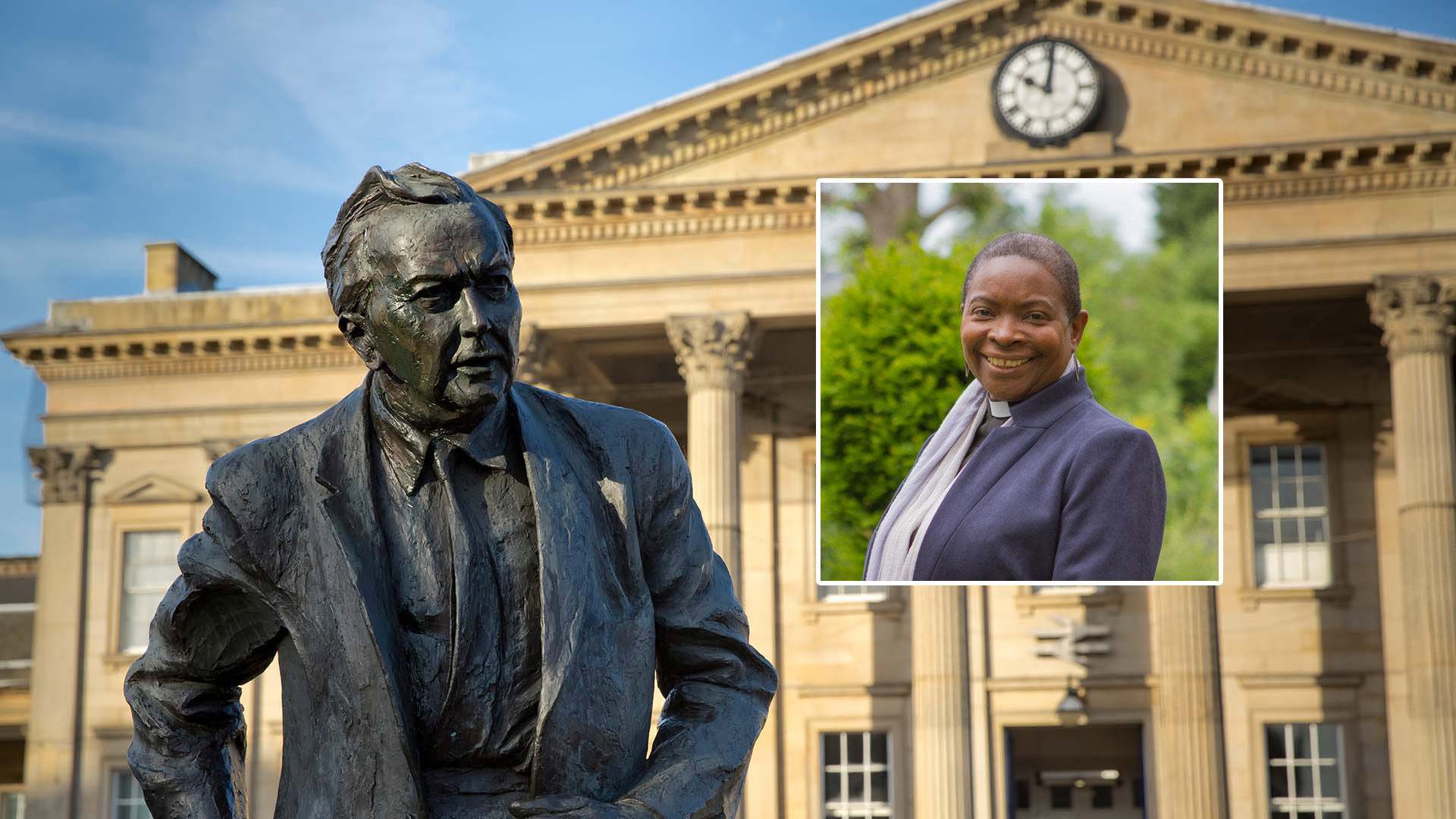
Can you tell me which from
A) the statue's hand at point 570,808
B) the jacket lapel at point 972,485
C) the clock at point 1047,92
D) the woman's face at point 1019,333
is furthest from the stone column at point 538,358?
the statue's hand at point 570,808

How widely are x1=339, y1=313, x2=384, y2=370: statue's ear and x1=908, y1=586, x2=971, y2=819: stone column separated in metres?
26.4

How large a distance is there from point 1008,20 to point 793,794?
12436 mm

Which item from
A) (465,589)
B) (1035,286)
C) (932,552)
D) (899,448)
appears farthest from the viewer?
(899,448)

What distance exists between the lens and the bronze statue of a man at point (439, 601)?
1980 millimetres

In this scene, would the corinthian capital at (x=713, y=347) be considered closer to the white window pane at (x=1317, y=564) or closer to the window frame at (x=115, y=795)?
the white window pane at (x=1317, y=564)

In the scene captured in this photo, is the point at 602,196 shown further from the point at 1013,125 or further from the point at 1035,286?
the point at 1035,286

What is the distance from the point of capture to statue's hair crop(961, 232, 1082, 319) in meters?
22.5

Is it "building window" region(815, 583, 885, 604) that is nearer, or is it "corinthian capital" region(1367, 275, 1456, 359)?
"corinthian capital" region(1367, 275, 1456, 359)

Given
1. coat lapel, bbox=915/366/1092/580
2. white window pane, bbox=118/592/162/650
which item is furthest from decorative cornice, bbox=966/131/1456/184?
white window pane, bbox=118/592/162/650

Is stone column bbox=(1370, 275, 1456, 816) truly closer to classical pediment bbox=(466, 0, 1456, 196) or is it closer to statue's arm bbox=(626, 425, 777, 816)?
classical pediment bbox=(466, 0, 1456, 196)

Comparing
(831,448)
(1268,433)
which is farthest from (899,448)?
(1268,433)

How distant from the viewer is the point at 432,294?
2.04 m

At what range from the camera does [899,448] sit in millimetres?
25875

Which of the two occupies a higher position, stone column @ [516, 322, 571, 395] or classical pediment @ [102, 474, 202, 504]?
stone column @ [516, 322, 571, 395]
